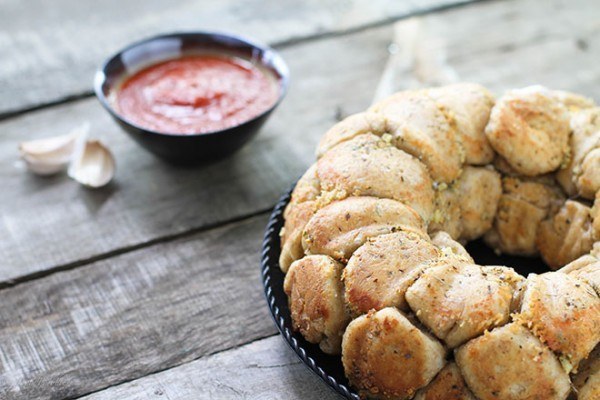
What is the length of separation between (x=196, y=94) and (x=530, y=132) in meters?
1.23

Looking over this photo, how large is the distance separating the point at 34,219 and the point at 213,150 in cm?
68

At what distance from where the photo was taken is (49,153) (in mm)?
2910

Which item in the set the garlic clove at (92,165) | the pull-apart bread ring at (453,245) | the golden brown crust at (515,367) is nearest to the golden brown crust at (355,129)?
the pull-apart bread ring at (453,245)

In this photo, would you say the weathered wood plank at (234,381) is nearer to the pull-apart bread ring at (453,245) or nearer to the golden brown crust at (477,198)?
the pull-apart bread ring at (453,245)

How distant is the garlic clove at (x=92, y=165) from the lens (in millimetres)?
2857

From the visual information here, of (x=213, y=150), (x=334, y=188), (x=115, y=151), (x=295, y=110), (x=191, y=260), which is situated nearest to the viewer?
(x=334, y=188)

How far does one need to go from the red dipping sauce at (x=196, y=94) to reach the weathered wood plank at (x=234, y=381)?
2.90ft

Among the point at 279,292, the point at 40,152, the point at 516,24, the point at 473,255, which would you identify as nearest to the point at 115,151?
the point at 40,152

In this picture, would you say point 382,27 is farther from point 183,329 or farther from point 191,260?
point 183,329

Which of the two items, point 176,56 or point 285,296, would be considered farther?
point 176,56

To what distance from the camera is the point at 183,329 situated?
7.66 feet

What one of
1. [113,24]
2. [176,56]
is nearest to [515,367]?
[176,56]

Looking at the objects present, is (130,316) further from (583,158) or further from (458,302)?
(583,158)

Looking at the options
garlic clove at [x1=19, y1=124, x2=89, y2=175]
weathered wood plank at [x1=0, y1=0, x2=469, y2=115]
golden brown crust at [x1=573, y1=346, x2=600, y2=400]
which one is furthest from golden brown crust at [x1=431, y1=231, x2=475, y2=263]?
weathered wood plank at [x1=0, y1=0, x2=469, y2=115]
